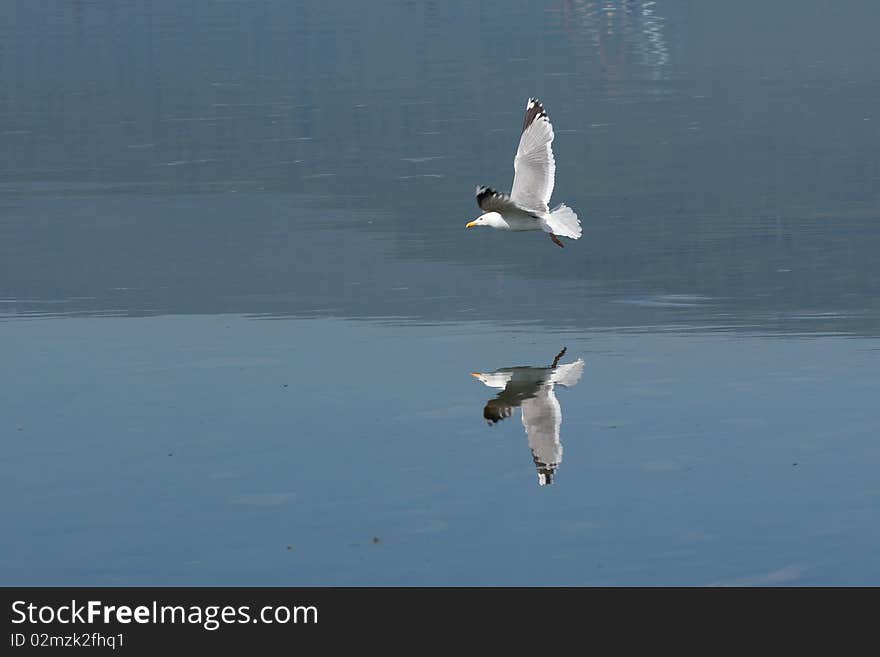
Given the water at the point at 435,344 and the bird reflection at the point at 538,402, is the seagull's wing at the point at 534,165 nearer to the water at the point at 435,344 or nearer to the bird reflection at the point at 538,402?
the water at the point at 435,344

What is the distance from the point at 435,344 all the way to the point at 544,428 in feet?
14.9

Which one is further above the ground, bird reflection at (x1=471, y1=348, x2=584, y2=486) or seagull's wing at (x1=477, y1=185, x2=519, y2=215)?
seagull's wing at (x1=477, y1=185, x2=519, y2=215)

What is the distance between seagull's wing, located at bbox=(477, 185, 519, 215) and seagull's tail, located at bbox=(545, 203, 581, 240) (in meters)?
0.52

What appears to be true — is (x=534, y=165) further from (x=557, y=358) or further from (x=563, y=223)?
(x=557, y=358)

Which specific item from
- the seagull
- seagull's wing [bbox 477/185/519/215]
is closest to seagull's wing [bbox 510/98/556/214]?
the seagull

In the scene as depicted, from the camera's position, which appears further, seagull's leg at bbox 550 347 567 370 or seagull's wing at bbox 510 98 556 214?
seagull's wing at bbox 510 98 556 214

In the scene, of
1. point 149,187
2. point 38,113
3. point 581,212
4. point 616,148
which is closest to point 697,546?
point 581,212

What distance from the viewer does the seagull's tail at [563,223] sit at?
25656mm

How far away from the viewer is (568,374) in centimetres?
2188

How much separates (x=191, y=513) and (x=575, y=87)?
40582 mm

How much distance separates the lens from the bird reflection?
733 inches

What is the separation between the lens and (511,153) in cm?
4141

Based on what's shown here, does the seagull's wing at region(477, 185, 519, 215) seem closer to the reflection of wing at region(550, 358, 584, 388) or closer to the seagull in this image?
the seagull

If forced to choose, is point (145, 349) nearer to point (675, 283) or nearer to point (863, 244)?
point (675, 283)
